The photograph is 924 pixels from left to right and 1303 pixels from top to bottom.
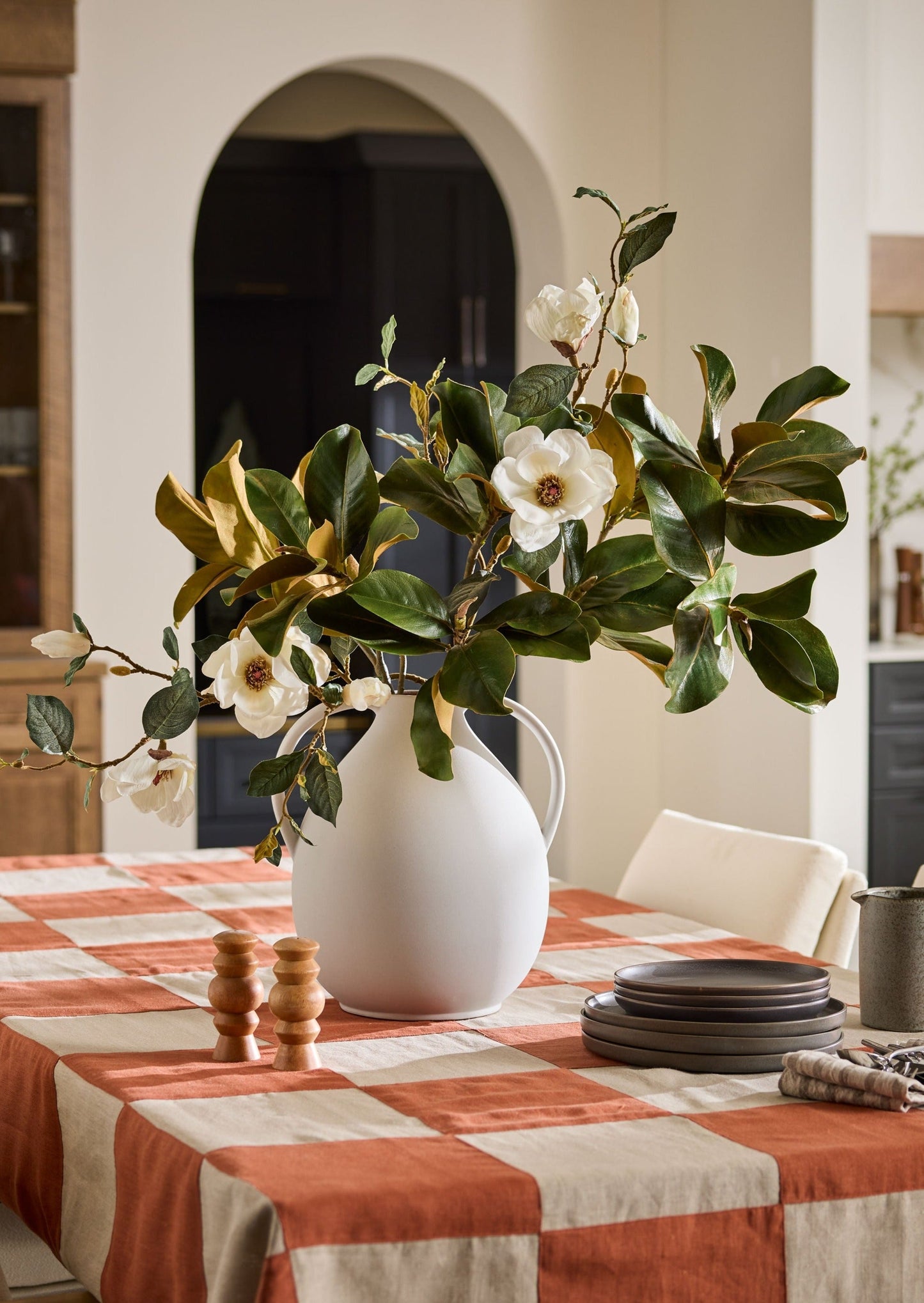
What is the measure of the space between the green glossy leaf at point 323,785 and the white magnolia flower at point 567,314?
36 centimetres

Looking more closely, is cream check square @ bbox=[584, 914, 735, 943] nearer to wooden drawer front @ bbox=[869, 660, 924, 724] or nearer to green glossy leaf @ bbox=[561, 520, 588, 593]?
green glossy leaf @ bbox=[561, 520, 588, 593]

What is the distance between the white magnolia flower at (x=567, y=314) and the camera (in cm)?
131

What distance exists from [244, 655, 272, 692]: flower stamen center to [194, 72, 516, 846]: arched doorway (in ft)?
12.1

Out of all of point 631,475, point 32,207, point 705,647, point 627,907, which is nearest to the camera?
point 705,647

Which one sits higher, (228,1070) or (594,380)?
(594,380)

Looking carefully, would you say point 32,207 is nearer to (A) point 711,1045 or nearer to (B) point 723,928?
(B) point 723,928

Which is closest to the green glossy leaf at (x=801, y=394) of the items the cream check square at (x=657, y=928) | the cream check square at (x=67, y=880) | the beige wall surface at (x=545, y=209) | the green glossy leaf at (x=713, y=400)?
the green glossy leaf at (x=713, y=400)

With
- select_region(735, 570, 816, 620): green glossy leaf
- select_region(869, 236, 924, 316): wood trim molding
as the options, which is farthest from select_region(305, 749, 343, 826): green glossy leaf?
select_region(869, 236, 924, 316): wood trim molding

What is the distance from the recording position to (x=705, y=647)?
3.86 feet

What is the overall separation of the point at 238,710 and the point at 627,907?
82cm

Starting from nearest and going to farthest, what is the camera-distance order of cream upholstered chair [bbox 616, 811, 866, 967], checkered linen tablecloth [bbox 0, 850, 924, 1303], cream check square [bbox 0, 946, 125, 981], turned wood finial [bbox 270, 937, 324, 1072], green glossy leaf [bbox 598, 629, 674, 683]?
checkered linen tablecloth [bbox 0, 850, 924, 1303]
turned wood finial [bbox 270, 937, 324, 1072]
green glossy leaf [bbox 598, 629, 674, 683]
cream check square [bbox 0, 946, 125, 981]
cream upholstered chair [bbox 616, 811, 866, 967]

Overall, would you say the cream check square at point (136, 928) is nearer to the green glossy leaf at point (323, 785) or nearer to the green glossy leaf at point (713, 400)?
the green glossy leaf at point (323, 785)

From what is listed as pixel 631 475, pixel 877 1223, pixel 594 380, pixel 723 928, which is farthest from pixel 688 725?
pixel 877 1223

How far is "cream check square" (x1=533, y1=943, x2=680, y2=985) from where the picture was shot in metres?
1.55
